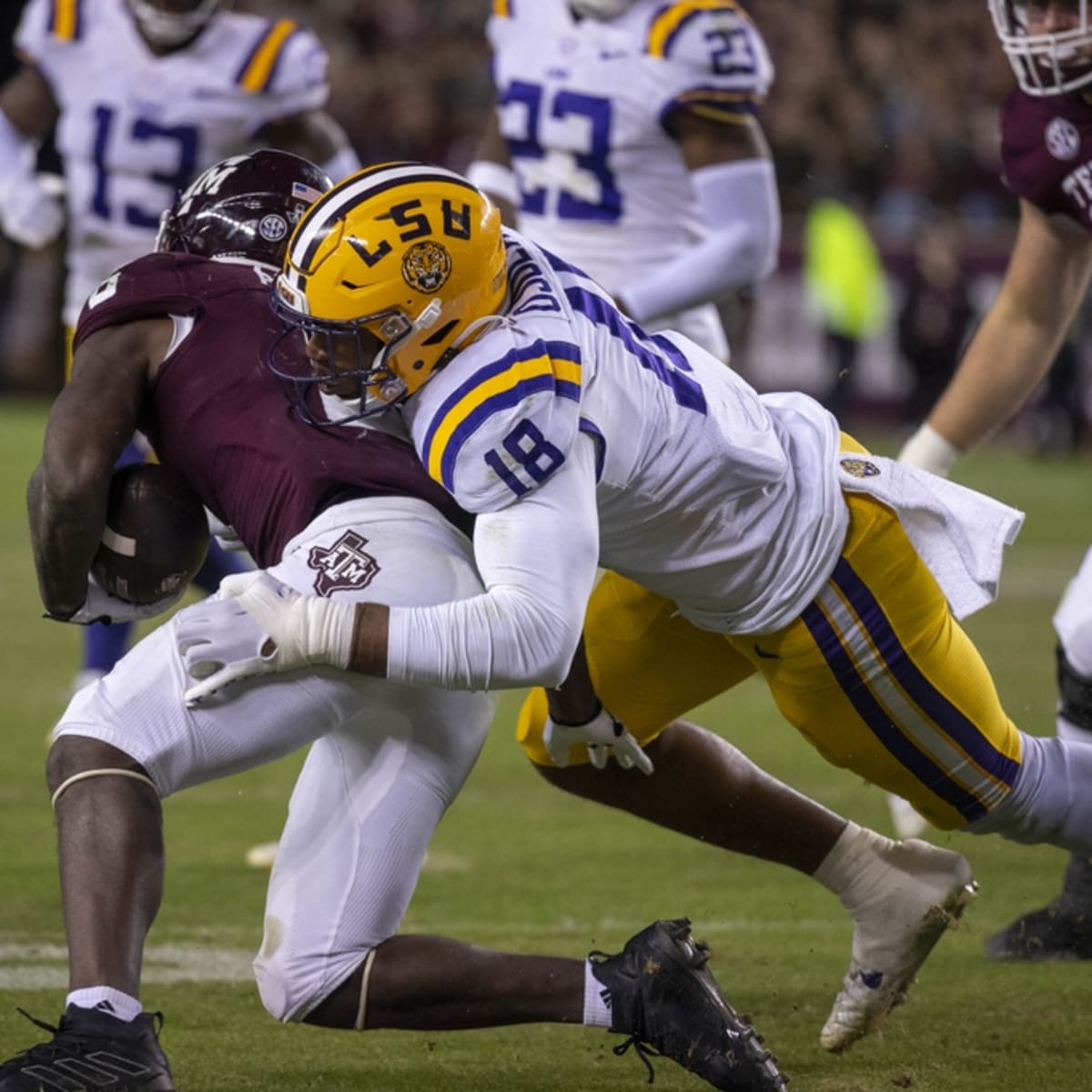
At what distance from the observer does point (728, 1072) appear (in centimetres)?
269

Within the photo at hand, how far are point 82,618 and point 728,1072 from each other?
3.77 ft

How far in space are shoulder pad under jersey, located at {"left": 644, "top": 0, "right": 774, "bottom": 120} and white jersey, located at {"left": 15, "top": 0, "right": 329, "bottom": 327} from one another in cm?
116

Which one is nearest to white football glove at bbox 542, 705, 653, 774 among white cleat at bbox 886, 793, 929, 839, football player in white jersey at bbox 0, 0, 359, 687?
white cleat at bbox 886, 793, 929, 839

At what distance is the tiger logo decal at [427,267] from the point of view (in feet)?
8.63

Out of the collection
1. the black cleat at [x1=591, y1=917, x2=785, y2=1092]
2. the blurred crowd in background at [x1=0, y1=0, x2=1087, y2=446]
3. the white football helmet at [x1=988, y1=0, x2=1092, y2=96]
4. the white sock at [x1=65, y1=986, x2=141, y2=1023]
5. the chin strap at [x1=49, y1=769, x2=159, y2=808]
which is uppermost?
the white football helmet at [x1=988, y1=0, x2=1092, y2=96]

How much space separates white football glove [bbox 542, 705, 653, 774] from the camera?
10.1 feet

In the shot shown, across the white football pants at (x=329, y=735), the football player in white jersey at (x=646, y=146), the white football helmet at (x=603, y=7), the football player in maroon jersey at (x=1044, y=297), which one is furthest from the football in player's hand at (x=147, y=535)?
the white football helmet at (x=603, y=7)

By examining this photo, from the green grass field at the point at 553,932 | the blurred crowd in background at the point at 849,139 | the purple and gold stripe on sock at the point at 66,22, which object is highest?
the purple and gold stripe on sock at the point at 66,22

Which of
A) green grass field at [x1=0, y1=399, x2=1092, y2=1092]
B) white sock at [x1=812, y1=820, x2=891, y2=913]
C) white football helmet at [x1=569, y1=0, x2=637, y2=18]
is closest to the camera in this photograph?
green grass field at [x1=0, y1=399, x2=1092, y2=1092]

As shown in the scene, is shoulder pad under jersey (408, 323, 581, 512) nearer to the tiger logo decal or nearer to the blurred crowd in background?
the tiger logo decal

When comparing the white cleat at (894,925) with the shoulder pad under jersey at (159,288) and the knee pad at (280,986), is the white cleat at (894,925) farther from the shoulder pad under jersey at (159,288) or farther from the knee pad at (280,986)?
the shoulder pad under jersey at (159,288)

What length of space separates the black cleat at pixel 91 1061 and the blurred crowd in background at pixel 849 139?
12.1 metres

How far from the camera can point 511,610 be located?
98.0 inches

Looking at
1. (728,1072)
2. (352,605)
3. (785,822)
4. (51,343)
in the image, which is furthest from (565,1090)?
(51,343)
